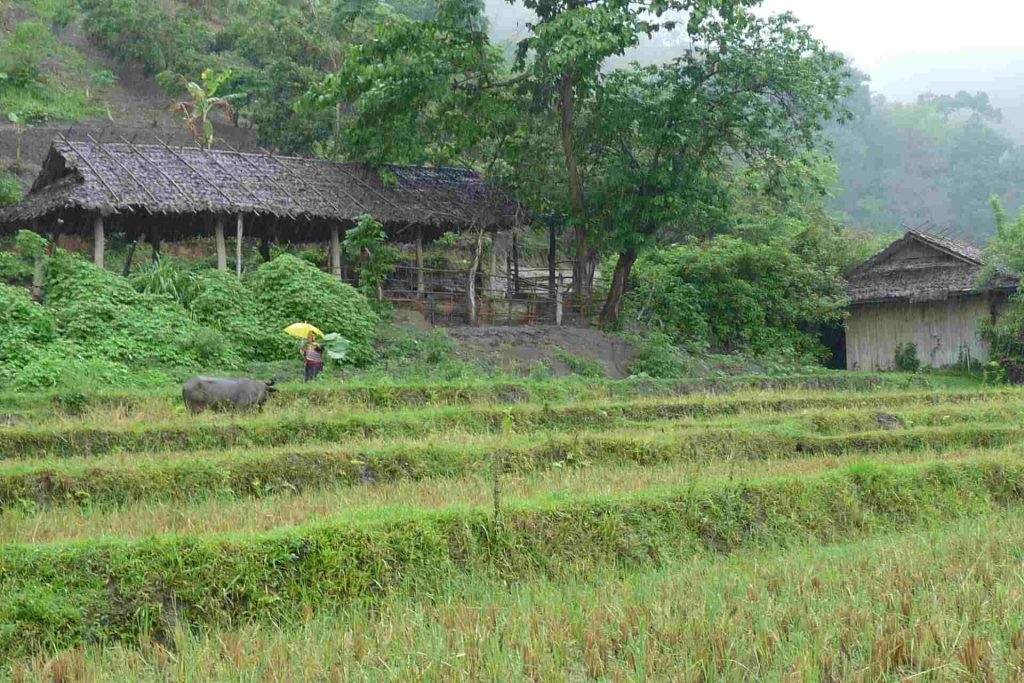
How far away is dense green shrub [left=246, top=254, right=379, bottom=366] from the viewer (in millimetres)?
17734

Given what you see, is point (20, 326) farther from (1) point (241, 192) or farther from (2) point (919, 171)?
(2) point (919, 171)

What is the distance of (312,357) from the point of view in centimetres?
1460

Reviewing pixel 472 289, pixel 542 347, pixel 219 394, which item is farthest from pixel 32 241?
pixel 542 347

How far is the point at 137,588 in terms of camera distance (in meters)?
5.48

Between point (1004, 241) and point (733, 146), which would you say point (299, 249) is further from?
point (1004, 241)

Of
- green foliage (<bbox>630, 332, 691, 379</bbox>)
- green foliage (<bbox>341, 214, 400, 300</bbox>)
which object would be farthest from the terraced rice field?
green foliage (<bbox>341, 214, 400, 300</bbox>)

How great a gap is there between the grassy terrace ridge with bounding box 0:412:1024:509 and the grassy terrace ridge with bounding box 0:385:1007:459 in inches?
36.6

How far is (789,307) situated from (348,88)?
11208 millimetres

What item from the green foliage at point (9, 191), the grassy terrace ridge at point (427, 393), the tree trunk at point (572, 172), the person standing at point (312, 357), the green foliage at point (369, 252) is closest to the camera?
the grassy terrace ridge at point (427, 393)

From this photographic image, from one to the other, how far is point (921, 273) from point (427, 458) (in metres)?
18.2

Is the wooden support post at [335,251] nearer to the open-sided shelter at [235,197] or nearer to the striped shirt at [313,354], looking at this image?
the open-sided shelter at [235,197]

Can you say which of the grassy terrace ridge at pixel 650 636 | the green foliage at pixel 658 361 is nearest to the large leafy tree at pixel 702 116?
the green foliage at pixel 658 361

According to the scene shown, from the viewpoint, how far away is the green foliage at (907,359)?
24609 millimetres

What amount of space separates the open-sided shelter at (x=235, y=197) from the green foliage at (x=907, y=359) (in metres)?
9.63
